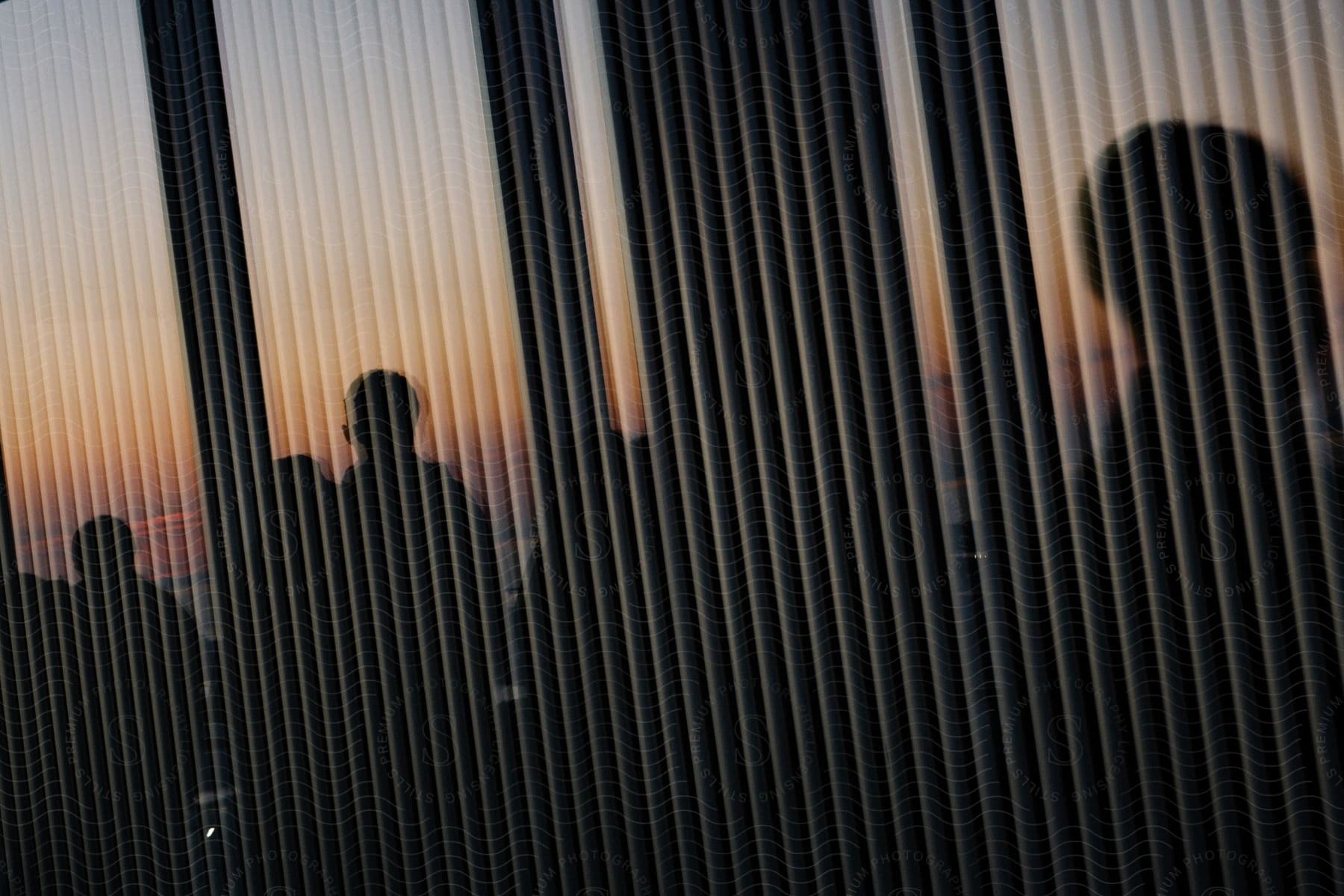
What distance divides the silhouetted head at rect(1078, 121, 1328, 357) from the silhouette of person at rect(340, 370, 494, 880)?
1249mm

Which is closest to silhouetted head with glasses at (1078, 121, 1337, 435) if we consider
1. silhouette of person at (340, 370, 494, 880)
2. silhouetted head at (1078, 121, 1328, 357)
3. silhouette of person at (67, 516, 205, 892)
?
silhouetted head at (1078, 121, 1328, 357)

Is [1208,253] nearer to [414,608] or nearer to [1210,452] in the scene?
[1210,452]

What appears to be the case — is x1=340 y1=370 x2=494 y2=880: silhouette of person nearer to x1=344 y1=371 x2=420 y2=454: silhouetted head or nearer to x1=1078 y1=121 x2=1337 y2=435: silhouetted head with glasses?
x1=344 y1=371 x2=420 y2=454: silhouetted head

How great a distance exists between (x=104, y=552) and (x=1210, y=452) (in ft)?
7.47

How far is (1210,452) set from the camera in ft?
5.97

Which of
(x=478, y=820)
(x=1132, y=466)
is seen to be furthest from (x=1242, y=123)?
(x=478, y=820)

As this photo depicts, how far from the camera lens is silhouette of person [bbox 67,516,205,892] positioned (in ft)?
8.52

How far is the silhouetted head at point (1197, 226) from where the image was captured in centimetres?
177

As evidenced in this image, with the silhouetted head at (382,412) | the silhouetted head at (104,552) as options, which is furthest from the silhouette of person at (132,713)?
the silhouetted head at (382,412)

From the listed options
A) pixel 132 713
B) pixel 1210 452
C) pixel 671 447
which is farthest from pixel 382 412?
pixel 1210 452

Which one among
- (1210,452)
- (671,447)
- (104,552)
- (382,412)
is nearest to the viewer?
(1210,452)

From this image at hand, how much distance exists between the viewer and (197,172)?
8.25 ft

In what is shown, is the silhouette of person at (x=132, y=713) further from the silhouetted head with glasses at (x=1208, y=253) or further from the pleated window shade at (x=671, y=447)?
the silhouetted head with glasses at (x=1208, y=253)

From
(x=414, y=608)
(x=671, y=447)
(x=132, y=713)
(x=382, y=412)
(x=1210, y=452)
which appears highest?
(x=382, y=412)
